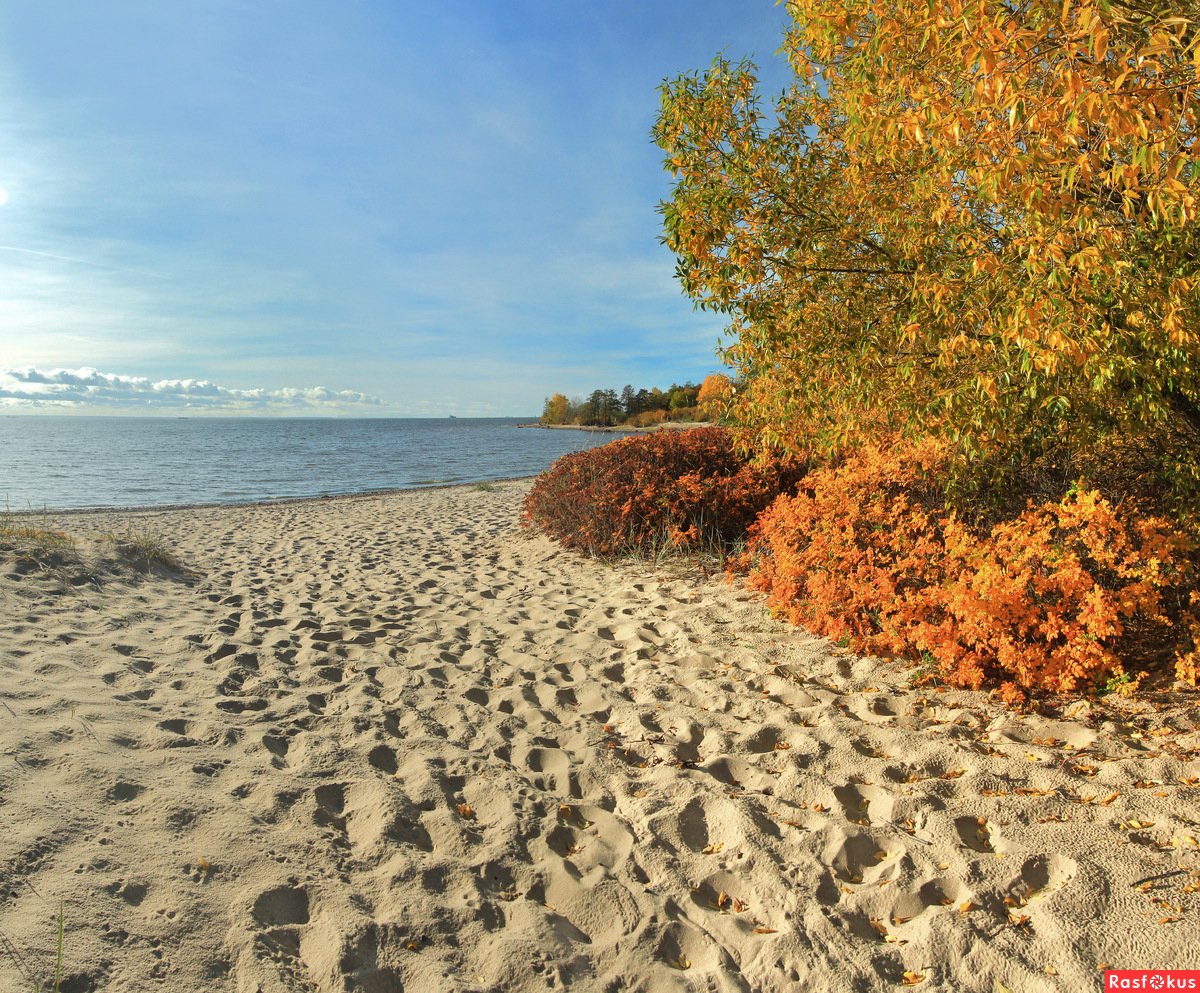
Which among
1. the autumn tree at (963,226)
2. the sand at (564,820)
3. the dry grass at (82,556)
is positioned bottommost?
the sand at (564,820)

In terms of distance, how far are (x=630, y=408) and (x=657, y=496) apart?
85247 millimetres

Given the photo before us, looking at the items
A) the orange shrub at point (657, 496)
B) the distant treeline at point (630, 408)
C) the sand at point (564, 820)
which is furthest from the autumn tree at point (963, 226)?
the distant treeline at point (630, 408)

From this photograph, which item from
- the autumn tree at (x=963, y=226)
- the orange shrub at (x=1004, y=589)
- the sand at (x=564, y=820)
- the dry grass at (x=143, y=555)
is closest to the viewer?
the sand at (x=564, y=820)

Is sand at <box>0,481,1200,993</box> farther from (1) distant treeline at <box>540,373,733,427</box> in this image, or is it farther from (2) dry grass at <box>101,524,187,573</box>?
(1) distant treeline at <box>540,373,733,427</box>

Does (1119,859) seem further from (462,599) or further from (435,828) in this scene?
(462,599)

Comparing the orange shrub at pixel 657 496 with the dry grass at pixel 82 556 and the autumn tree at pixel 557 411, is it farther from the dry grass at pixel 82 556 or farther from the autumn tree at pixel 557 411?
the autumn tree at pixel 557 411

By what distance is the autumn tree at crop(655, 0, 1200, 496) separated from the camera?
2.74 m

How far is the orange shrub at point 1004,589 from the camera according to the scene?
4227 mm

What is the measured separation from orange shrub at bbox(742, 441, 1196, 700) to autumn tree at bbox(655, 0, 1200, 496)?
2.29ft

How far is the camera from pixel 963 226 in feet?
14.2

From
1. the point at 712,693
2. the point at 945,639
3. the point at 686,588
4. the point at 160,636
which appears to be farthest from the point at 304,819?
the point at 686,588

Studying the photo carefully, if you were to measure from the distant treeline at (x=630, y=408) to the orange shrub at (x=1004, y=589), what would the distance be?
56443 millimetres

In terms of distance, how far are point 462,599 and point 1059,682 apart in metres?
5.54

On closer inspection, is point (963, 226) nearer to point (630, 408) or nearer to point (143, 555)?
point (143, 555)
